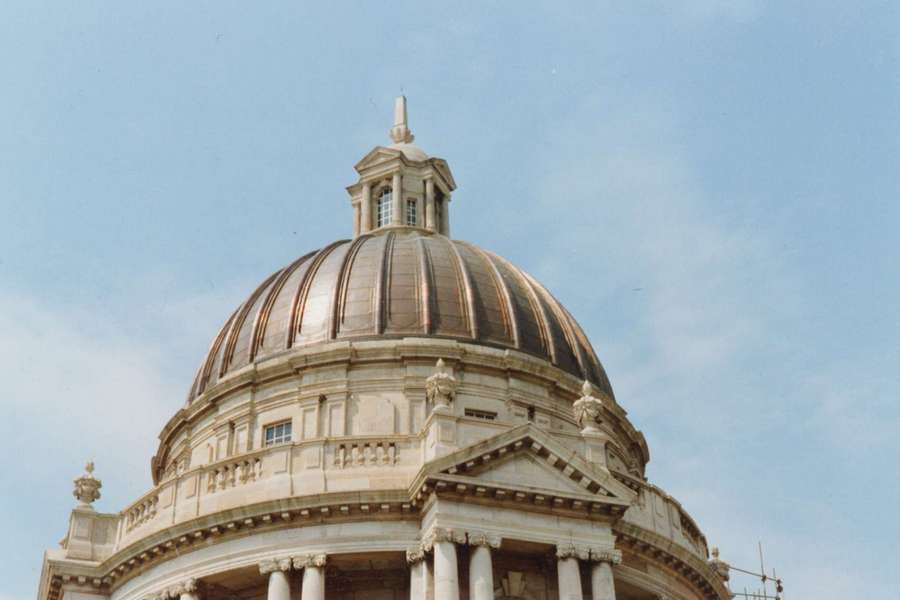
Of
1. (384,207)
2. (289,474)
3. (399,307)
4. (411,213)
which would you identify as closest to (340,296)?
(399,307)

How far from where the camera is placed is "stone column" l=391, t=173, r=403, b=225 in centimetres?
5203

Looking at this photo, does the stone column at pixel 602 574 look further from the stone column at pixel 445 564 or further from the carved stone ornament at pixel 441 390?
the carved stone ornament at pixel 441 390

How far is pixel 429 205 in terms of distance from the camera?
52844 mm

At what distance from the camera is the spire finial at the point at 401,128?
57562 mm

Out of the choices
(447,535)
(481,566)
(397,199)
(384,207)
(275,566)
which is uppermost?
(384,207)

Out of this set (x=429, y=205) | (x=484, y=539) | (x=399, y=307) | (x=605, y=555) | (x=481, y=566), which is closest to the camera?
(x=481, y=566)

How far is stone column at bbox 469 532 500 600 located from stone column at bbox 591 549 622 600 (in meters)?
2.58

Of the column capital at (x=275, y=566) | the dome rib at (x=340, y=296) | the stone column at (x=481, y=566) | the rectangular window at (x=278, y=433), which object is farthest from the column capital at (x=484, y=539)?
the dome rib at (x=340, y=296)

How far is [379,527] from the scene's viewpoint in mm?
33938

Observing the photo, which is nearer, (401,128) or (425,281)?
(425,281)

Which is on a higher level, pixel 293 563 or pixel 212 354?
pixel 212 354

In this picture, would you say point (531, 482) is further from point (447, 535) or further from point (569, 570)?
point (447, 535)

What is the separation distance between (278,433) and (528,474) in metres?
12.1

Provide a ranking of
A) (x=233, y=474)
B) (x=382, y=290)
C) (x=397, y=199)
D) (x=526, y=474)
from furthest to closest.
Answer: (x=397, y=199) → (x=382, y=290) → (x=233, y=474) → (x=526, y=474)
